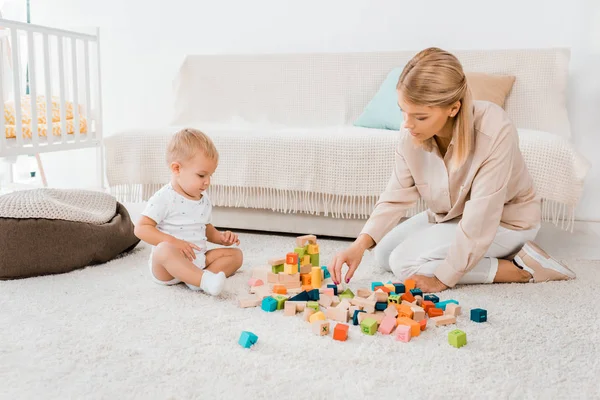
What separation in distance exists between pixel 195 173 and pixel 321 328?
1.98 ft

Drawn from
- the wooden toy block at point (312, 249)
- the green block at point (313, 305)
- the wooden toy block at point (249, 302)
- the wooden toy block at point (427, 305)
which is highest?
the wooden toy block at point (312, 249)

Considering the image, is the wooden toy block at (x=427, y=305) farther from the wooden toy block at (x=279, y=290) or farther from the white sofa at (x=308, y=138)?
the white sofa at (x=308, y=138)

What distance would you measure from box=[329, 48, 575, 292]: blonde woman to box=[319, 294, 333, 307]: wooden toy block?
0.05 metres

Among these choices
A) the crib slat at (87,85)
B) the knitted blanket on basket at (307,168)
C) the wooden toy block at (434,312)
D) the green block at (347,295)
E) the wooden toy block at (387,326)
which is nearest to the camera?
the wooden toy block at (387,326)

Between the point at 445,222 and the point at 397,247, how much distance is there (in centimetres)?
17

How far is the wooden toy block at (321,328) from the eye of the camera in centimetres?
134

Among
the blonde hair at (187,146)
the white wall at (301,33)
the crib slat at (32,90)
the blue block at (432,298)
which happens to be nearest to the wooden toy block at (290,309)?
the blue block at (432,298)

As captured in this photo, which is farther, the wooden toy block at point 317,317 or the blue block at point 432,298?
the blue block at point 432,298

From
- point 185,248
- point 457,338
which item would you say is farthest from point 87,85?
point 457,338

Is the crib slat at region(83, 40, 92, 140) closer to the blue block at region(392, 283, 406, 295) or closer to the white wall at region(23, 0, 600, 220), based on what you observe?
the white wall at region(23, 0, 600, 220)

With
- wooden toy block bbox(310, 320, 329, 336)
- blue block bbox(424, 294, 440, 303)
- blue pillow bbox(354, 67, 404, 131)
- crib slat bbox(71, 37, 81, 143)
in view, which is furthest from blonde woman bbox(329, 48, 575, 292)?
crib slat bbox(71, 37, 81, 143)

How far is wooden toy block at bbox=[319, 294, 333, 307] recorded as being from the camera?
1.52m

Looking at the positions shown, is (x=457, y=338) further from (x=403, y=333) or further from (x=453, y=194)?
(x=453, y=194)

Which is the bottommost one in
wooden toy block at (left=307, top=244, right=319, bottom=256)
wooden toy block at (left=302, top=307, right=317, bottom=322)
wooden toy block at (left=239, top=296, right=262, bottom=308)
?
wooden toy block at (left=239, top=296, right=262, bottom=308)
